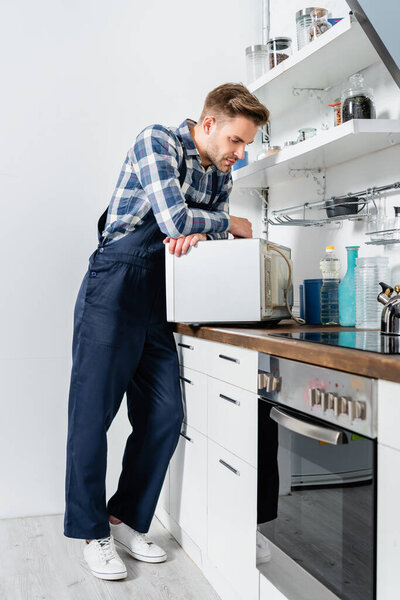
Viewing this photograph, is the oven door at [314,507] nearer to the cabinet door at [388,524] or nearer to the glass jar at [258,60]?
the cabinet door at [388,524]

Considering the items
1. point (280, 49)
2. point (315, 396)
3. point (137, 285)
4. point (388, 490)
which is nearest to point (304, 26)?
point (280, 49)

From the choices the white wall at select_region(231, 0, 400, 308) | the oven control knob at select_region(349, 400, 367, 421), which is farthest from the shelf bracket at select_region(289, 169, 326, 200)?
the oven control knob at select_region(349, 400, 367, 421)

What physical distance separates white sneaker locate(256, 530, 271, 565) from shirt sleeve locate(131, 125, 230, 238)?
913 mm

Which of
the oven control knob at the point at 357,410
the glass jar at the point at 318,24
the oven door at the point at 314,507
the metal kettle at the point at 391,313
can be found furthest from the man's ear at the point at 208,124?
the oven control knob at the point at 357,410

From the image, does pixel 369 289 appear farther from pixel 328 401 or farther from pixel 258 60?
pixel 258 60

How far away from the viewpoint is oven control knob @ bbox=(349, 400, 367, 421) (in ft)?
3.69

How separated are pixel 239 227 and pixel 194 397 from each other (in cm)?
63

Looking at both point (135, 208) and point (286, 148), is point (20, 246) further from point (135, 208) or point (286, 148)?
point (286, 148)

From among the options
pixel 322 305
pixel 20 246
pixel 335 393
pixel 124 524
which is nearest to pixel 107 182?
pixel 20 246

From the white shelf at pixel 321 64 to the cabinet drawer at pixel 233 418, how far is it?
1144 mm

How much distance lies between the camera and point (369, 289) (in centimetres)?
191

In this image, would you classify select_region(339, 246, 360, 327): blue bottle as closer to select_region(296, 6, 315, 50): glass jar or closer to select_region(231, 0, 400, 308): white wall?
select_region(231, 0, 400, 308): white wall

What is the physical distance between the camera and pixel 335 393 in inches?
48.4

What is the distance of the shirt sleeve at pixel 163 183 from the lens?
6.29 ft
